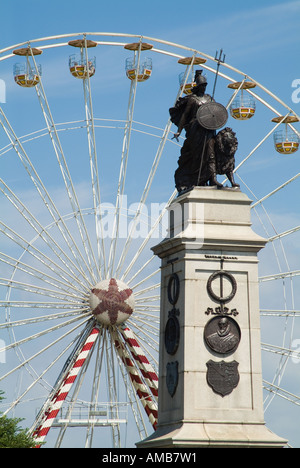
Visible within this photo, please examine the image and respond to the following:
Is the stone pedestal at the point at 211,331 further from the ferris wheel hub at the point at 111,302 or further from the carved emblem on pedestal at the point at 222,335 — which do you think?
the ferris wheel hub at the point at 111,302

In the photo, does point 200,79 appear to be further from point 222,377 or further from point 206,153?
point 222,377

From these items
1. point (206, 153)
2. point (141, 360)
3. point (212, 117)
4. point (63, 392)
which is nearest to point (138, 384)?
point (141, 360)

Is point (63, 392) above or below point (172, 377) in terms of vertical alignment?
above

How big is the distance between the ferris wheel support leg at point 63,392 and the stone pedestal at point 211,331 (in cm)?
1771

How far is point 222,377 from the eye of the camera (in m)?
27.0

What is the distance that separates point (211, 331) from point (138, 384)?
21185 millimetres

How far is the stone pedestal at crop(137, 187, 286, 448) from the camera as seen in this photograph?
26.7 metres

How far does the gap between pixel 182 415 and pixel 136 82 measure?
2467cm

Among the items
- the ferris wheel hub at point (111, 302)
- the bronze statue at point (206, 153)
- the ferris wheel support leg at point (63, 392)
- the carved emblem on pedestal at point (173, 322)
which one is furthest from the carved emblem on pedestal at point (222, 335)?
the ferris wheel hub at point (111, 302)

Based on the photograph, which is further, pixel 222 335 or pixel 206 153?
pixel 206 153

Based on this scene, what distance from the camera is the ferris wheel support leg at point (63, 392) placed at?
149 feet
